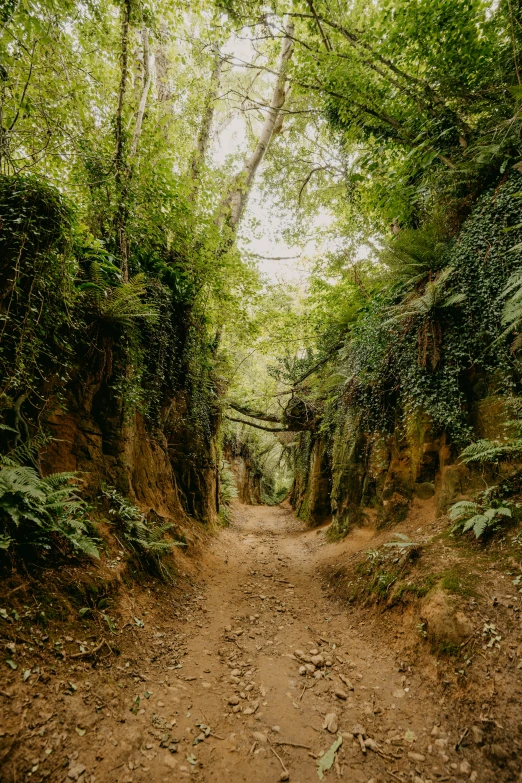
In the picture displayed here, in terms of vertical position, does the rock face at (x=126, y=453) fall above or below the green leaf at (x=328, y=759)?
above

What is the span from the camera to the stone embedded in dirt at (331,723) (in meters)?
2.59

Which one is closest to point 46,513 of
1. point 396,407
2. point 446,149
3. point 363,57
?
point 396,407

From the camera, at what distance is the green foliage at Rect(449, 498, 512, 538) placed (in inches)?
140

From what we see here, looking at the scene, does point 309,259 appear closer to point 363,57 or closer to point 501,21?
point 363,57

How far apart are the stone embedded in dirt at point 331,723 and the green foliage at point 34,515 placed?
2.63 m

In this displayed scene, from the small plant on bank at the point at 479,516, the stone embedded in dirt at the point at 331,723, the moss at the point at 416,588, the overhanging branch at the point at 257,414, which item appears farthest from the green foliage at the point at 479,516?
the overhanging branch at the point at 257,414

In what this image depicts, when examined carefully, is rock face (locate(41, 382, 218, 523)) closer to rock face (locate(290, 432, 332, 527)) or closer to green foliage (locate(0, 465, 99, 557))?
green foliage (locate(0, 465, 99, 557))

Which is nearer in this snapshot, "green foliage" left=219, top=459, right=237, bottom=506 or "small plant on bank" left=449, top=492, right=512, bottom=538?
"small plant on bank" left=449, top=492, right=512, bottom=538

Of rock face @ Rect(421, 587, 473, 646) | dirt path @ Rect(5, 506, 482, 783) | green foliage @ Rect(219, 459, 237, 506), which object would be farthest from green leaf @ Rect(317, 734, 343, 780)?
green foliage @ Rect(219, 459, 237, 506)

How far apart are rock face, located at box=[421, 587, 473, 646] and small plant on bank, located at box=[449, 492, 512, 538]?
2.64ft

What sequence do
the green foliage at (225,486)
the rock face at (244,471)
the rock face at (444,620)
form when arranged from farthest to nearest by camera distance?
the rock face at (244,471) < the green foliage at (225,486) < the rock face at (444,620)

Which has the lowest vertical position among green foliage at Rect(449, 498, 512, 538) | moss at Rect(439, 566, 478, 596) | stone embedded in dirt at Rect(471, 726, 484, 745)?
stone embedded in dirt at Rect(471, 726, 484, 745)

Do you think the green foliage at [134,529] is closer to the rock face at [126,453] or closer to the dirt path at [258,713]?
the rock face at [126,453]

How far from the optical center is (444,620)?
123 inches
